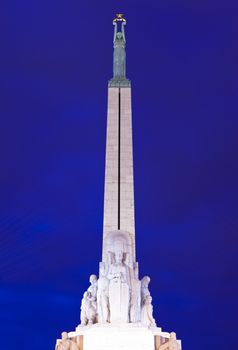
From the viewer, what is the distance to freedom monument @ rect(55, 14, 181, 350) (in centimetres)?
2153

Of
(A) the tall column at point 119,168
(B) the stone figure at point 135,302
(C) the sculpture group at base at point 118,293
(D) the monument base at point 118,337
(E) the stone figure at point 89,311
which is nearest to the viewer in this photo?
(D) the monument base at point 118,337

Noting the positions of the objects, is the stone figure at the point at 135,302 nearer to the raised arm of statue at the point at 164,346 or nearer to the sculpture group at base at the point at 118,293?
the sculpture group at base at the point at 118,293

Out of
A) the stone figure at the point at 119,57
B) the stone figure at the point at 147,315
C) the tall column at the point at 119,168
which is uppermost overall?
the stone figure at the point at 119,57

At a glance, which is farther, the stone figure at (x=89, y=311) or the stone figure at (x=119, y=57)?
the stone figure at (x=119, y=57)

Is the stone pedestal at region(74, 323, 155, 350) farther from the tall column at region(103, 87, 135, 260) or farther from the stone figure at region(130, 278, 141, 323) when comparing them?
the tall column at region(103, 87, 135, 260)

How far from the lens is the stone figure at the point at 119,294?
21.8 metres

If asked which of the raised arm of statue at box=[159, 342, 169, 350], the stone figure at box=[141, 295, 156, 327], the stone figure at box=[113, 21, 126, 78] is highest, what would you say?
the stone figure at box=[113, 21, 126, 78]

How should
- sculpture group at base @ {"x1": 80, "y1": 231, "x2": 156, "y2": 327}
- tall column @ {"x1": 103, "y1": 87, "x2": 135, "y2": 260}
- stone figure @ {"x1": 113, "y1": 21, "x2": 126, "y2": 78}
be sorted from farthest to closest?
1. stone figure @ {"x1": 113, "y1": 21, "x2": 126, "y2": 78}
2. tall column @ {"x1": 103, "y1": 87, "x2": 135, "y2": 260}
3. sculpture group at base @ {"x1": 80, "y1": 231, "x2": 156, "y2": 327}

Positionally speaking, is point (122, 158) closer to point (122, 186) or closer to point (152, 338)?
point (122, 186)

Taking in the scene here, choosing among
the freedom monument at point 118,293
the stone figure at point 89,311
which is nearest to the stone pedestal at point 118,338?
the freedom monument at point 118,293

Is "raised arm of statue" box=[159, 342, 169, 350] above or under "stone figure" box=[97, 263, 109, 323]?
under

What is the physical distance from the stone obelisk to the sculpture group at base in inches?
53.2

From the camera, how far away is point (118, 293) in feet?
72.1

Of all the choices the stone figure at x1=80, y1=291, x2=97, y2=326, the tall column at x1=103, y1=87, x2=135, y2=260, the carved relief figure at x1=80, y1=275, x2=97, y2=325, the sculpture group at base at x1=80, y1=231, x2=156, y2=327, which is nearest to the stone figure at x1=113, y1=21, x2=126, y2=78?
the tall column at x1=103, y1=87, x2=135, y2=260
